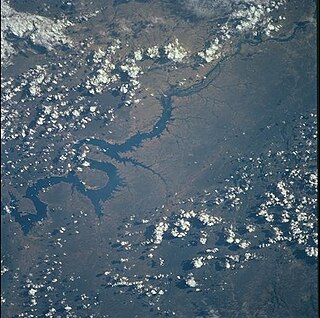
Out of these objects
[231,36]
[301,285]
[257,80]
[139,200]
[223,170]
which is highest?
[231,36]

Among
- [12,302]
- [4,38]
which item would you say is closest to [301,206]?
[12,302]

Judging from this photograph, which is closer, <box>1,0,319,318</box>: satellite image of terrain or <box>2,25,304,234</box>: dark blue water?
<box>1,0,319,318</box>: satellite image of terrain

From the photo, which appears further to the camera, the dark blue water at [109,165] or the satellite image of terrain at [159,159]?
the dark blue water at [109,165]

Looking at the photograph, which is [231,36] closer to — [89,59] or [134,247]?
[89,59]

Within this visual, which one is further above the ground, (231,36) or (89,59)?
(231,36)

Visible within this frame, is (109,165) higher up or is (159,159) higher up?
(159,159)

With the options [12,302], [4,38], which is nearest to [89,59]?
[4,38]

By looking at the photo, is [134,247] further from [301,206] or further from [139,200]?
[301,206]
